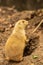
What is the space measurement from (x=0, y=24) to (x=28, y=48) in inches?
100.0

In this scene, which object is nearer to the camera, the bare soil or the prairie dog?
the prairie dog

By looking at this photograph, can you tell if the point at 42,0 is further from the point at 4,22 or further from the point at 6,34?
the point at 6,34

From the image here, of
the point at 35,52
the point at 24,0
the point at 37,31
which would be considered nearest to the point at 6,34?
the point at 37,31

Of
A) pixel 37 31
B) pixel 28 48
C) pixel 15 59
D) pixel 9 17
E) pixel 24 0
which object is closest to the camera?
pixel 15 59

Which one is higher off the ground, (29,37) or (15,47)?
(15,47)

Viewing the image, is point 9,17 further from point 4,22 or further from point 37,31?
point 37,31

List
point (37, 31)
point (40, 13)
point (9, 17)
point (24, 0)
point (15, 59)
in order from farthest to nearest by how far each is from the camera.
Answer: point (24, 0) < point (9, 17) < point (40, 13) < point (37, 31) < point (15, 59)

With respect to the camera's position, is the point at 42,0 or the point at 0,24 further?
the point at 42,0

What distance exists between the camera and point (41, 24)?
924cm

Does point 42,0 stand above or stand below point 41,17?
below

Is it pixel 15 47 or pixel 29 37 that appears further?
pixel 29 37

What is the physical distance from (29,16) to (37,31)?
170 cm

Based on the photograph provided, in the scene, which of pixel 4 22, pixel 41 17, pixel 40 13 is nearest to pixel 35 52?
pixel 41 17

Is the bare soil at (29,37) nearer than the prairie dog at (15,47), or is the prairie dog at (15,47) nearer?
the prairie dog at (15,47)
